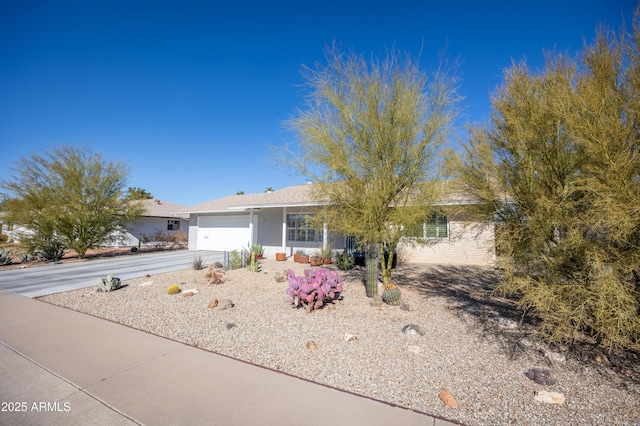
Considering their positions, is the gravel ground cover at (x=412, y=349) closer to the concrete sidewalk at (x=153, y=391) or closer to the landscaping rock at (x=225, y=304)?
the landscaping rock at (x=225, y=304)

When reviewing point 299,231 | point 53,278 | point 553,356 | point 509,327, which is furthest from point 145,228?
point 553,356

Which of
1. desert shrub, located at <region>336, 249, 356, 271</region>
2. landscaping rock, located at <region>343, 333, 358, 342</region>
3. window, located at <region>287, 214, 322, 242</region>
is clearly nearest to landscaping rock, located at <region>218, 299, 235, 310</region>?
landscaping rock, located at <region>343, 333, 358, 342</region>

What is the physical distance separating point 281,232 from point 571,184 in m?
14.6

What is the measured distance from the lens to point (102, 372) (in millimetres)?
3613

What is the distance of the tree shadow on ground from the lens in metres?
3.92

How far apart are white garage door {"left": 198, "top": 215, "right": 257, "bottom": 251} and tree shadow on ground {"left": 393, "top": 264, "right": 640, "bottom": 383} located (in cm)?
1206

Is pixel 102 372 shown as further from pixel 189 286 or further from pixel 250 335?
pixel 189 286

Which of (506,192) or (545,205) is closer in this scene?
A: (545,205)

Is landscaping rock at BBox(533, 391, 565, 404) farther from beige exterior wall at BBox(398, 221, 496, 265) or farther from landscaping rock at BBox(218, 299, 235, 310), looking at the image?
beige exterior wall at BBox(398, 221, 496, 265)

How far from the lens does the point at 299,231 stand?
16703 millimetres

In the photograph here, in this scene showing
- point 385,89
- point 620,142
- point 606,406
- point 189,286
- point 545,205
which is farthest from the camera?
point 189,286

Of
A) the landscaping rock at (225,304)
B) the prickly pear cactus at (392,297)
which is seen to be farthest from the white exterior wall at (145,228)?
the prickly pear cactus at (392,297)

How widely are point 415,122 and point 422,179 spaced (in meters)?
1.35

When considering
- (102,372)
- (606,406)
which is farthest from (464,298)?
(102,372)
